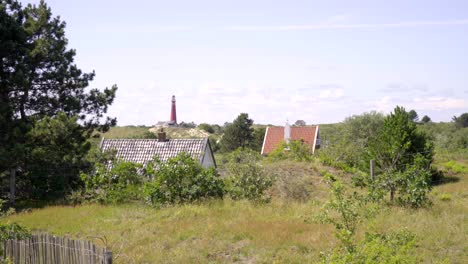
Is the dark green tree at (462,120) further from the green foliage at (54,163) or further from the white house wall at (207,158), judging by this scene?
the green foliage at (54,163)

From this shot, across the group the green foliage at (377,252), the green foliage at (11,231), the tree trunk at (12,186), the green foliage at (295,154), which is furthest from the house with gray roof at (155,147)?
the green foliage at (377,252)

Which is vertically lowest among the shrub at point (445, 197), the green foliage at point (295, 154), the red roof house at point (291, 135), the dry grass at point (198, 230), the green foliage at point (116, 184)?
the dry grass at point (198, 230)

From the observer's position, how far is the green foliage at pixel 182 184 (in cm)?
1409

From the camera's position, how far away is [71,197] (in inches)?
615

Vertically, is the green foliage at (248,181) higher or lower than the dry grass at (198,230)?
higher

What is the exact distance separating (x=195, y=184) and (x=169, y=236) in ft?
12.8

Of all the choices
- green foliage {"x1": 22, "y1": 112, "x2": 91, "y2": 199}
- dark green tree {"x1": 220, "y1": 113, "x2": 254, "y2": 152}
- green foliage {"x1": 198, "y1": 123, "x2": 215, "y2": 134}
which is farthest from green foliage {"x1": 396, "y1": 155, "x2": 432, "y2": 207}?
green foliage {"x1": 198, "y1": 123, "x2": 215, "y2": 134}

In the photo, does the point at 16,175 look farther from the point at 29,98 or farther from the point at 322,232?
the point at 322,232

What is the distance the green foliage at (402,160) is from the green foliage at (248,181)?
138 inches

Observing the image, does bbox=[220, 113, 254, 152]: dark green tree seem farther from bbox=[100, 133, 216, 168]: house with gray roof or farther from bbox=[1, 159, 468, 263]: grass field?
bbox=[1, 159, 468, 263]: grass field

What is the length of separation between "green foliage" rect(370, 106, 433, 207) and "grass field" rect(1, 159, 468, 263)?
0.68 metres

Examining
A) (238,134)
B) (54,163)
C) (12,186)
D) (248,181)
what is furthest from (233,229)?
(238,134)

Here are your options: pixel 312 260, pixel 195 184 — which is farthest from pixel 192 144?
pixel 312 260

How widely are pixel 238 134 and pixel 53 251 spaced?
38.2 metres
